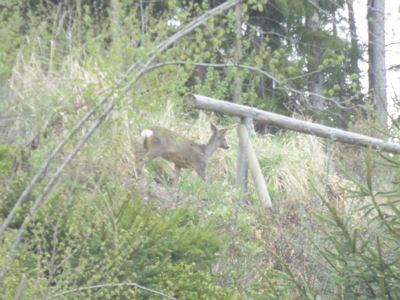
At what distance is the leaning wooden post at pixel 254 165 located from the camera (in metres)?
9.98

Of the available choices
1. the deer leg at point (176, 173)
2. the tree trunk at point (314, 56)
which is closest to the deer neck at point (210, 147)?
the deer leg at point (176, 173)

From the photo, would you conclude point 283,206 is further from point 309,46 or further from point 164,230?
point 309,46

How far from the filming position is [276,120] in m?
10.3

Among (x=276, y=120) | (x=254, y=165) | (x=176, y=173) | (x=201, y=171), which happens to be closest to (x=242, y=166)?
(x=254, y=165)

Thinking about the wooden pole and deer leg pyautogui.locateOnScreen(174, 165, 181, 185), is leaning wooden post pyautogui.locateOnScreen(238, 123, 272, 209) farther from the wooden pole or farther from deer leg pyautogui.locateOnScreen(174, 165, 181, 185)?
deer leg pyautogui.locateOnScreen(174, 165, 181, 185)

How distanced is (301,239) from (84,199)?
254cm

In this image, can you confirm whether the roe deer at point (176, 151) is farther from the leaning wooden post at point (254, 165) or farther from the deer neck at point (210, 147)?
the leaning wooden post at point (254, 165)

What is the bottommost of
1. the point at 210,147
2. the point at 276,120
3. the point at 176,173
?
the point at 176,173

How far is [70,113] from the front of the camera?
727 cm

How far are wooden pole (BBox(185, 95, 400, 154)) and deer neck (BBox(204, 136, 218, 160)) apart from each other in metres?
1.73

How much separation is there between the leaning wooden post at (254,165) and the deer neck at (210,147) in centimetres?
181

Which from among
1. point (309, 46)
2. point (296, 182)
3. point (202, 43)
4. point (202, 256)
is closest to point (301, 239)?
point (202, 256)

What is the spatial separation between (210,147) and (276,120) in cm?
201

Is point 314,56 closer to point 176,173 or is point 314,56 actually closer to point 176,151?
point 176,151
